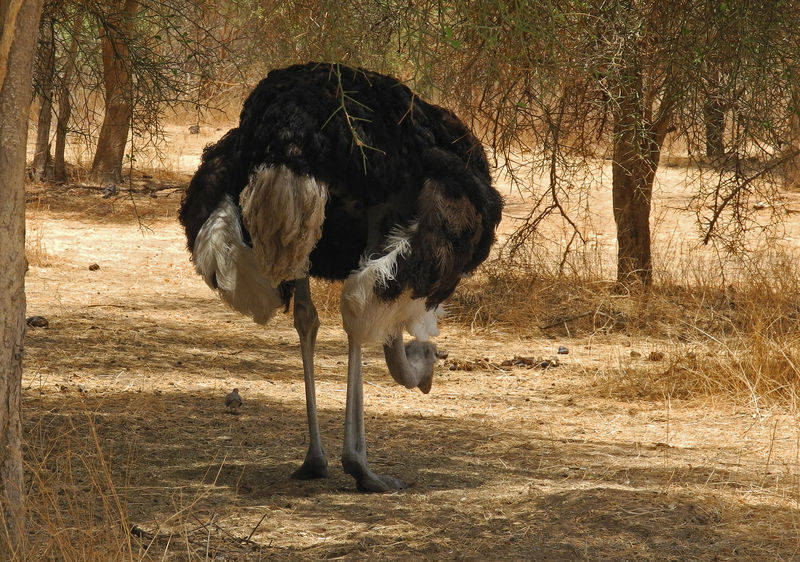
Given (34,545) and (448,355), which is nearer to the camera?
(34,545)

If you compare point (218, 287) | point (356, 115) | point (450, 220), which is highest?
point (356, 115)

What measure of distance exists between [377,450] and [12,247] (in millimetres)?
2452

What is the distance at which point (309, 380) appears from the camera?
427 centimetres

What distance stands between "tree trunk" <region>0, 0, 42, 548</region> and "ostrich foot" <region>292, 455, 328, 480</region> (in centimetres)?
149

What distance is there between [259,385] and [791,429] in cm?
305

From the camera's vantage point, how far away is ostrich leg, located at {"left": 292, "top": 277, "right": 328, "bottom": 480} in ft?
14.0

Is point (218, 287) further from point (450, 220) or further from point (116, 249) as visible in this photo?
point (116, 249)

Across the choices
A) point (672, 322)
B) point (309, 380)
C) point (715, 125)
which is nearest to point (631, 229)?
point (672, 322)

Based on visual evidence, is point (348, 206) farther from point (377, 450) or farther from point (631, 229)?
point (631, 229)

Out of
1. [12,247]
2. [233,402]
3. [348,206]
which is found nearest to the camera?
[12,247]

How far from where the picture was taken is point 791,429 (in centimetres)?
523

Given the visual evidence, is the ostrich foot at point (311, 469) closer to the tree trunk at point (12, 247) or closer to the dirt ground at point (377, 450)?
the dirt ground at point (377, 450)

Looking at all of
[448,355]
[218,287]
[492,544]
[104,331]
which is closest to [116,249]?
[104,331]

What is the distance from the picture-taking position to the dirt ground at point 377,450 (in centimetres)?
349
